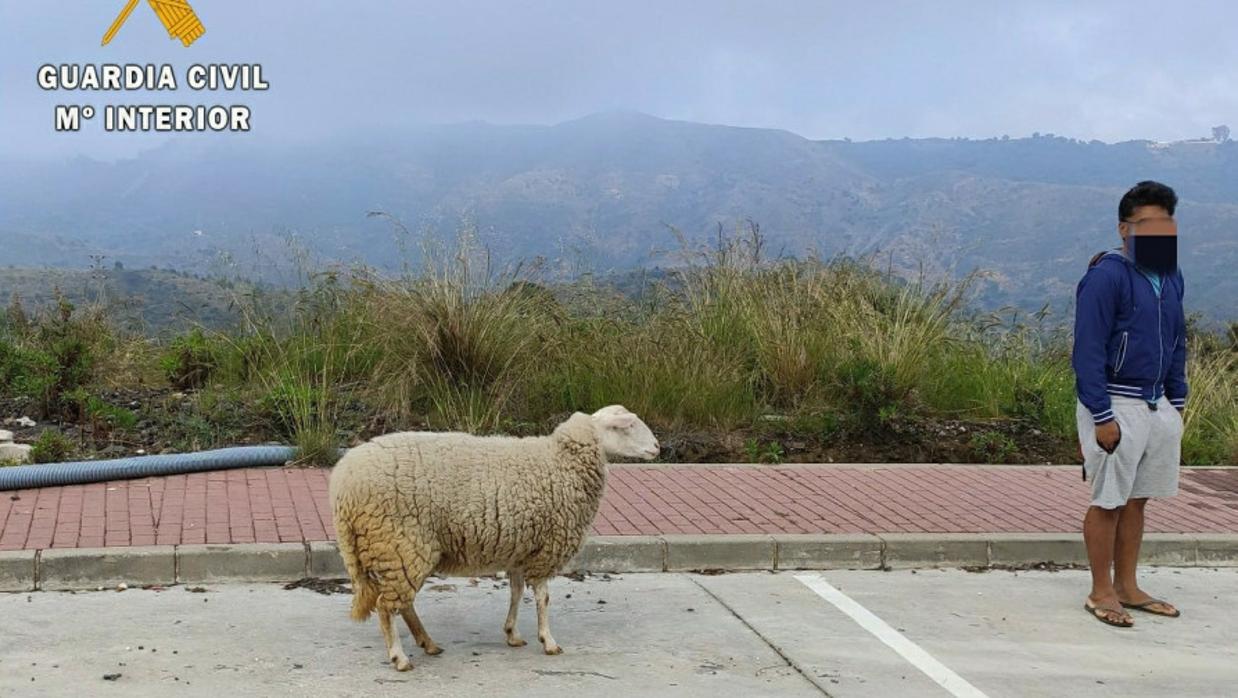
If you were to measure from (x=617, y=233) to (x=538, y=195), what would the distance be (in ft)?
75.7

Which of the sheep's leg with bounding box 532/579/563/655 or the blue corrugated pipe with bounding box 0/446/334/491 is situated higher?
the blue corrugated pipe with bounding box 0/446/334/491

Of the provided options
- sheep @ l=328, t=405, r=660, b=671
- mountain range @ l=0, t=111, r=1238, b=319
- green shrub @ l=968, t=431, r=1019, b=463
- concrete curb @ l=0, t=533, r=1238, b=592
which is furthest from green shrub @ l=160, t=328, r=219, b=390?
green shrub @ l=968, t=431, r=1019, b=463

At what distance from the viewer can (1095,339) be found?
611 cm

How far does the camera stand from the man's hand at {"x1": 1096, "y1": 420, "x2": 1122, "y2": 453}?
608cm

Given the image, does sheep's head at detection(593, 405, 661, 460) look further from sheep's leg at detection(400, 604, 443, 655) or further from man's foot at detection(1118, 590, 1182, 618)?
man's foot at detection(1118, 590, 1182, 618)

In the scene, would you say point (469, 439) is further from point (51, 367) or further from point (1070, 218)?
point (1070, 218)

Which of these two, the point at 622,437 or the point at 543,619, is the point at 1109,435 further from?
the point at 543,619

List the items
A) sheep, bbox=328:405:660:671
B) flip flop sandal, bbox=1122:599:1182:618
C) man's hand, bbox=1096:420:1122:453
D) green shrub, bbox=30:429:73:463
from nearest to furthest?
sheep, bbox=328:405:660:671, man's hand, bbox=1096:420:1122:453, flip flop sandal, bbox=1122:599:1182:618, green shrub, bbox=30:429:73:463

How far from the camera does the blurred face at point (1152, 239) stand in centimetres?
621

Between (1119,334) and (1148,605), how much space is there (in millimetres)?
1590

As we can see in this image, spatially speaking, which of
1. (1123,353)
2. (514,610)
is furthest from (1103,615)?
(514,610)

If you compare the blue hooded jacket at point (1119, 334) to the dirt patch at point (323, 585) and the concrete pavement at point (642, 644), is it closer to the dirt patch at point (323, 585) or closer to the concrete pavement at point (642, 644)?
the concrete pavement at point (642, 644)

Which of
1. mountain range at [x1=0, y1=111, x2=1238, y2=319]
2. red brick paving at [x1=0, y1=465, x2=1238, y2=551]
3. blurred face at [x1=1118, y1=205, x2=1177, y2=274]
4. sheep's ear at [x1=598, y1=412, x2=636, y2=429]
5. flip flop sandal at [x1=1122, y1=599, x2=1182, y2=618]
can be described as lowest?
flip flop sandal at [x1=1122, y1=599, x2=1182, y2=618]

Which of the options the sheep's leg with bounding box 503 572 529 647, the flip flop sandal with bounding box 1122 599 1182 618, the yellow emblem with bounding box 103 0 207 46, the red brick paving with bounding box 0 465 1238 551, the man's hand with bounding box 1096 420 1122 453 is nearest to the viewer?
the sheep's leg with bounding box 503 572 529 647
